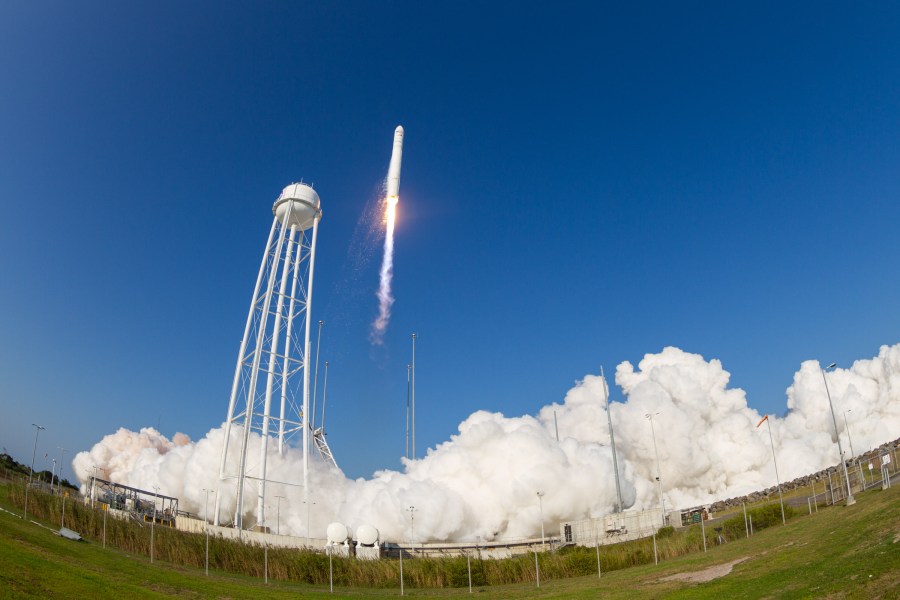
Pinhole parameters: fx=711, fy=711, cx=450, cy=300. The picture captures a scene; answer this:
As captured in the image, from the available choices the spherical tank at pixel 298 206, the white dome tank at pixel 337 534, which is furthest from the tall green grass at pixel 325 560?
the spherical tank at pixel 298 206

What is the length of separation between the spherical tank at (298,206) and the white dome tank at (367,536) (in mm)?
29748

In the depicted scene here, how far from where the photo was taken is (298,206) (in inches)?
2749

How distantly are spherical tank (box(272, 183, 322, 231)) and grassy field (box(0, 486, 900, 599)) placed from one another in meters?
33.8

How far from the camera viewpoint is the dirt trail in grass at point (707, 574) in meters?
36.8

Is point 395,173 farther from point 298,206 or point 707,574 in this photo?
point 707,574

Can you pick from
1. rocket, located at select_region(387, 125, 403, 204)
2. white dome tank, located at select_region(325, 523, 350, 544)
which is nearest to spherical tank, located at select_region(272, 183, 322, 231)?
rocket, located at select_region(387, 125, 403, 204)

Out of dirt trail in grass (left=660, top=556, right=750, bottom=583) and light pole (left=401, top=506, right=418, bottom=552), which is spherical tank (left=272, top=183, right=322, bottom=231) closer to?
light pole (left=401, top=506, right=418, bottom=552)

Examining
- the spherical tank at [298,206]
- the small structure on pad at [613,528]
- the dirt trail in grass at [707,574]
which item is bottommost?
the dirt trail in grass at [707,574]

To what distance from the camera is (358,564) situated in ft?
181

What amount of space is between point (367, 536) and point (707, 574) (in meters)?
33.2

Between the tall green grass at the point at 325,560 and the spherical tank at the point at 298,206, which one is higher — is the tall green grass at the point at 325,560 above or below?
below

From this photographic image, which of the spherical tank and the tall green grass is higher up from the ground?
the spherical tank

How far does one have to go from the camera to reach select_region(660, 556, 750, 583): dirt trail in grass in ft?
121

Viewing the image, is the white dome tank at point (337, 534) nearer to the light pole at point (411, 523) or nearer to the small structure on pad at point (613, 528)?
the light pole at point (411, 523)
